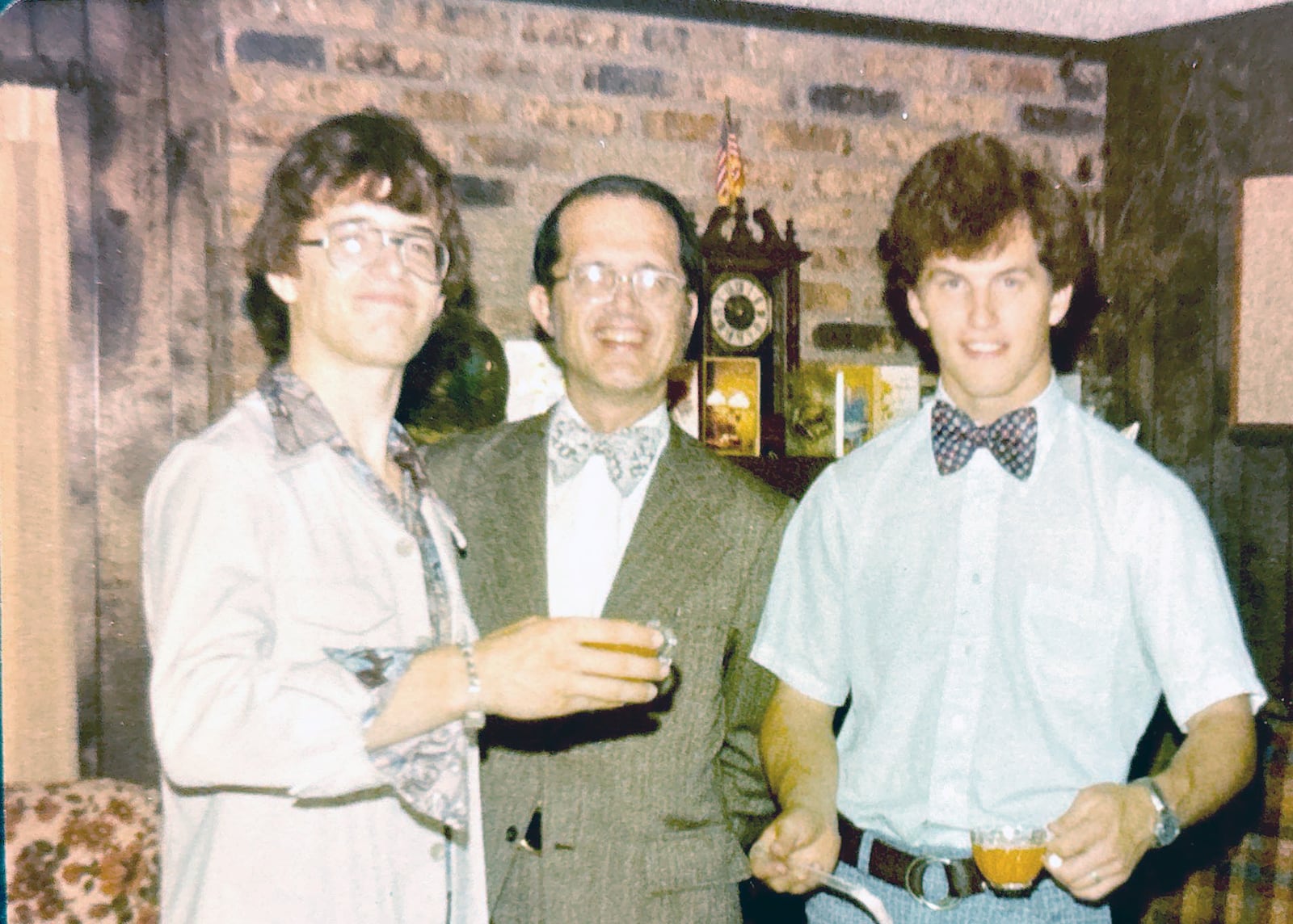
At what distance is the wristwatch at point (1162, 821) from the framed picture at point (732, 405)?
1428 millimetres

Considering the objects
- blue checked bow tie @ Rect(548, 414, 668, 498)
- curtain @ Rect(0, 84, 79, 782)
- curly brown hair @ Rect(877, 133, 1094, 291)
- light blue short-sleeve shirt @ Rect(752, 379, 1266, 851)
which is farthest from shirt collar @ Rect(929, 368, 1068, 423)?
curtain @ Rect(0, 84, 79, 782)

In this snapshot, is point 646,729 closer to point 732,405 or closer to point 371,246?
point 371,246

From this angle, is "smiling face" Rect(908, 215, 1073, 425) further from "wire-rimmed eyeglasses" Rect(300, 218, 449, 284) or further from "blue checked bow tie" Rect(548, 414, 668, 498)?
"wire-rimmed eyeglasses" Rect(300, 218, 449, 284)

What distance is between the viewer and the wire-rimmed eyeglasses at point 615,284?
7.20 ft

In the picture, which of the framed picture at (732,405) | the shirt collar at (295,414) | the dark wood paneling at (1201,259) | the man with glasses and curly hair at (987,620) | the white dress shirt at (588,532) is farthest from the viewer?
the dark wood paneling at (1201,259)

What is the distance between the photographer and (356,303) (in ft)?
5.60

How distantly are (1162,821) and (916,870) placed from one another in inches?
16.4

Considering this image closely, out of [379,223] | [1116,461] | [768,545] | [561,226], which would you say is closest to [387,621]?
[379,223]

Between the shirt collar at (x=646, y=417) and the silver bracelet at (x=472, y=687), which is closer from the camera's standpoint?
the silver bracelet at (x=472, y=687)

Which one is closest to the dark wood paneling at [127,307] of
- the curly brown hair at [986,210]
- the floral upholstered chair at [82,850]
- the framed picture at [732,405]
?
the floral upholstered chair at [82,850]

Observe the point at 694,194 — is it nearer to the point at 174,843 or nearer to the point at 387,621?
the point at 387,621

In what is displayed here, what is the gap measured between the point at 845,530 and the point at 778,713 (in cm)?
39

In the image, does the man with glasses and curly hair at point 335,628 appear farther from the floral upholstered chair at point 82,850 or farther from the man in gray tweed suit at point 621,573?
the floral upholstered chair at point 82,850

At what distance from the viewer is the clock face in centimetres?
294
